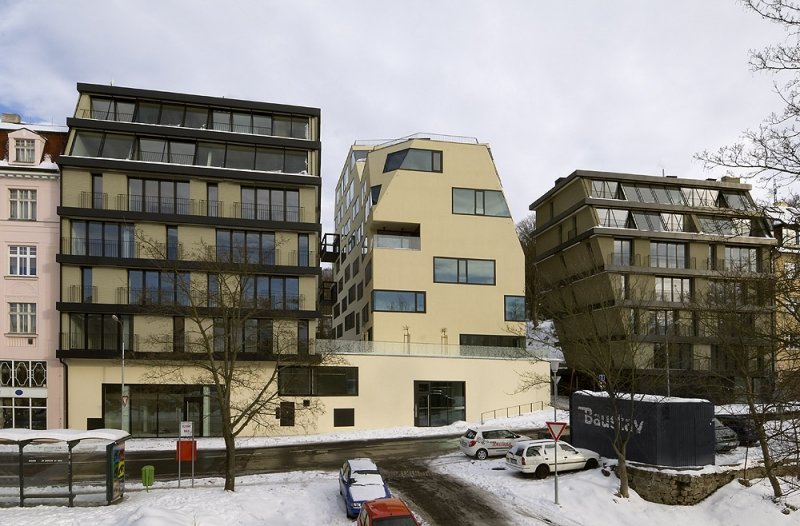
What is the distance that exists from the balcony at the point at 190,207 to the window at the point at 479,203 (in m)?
13.4

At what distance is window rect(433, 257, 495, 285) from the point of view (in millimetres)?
47750

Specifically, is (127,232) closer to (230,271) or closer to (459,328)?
(230,271)

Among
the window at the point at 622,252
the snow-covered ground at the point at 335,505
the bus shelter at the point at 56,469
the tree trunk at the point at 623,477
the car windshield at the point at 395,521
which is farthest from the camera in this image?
the window at the point at 622,252

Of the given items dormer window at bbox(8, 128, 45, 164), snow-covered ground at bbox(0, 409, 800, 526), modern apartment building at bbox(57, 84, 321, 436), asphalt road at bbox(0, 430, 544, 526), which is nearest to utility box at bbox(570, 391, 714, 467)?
snow-covered ground at bbox(0, 409, 800, 526)

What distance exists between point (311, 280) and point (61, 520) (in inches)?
1018

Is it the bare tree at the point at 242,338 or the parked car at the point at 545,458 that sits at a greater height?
the bare tree at the point at 242,338

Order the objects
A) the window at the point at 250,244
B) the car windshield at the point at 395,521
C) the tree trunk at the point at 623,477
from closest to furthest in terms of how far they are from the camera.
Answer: the car windshield at the point at 395,521
the tree trunk at the point at 623,477
the window at the point at 250,244

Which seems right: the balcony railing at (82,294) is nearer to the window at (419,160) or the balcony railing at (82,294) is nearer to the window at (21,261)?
the window at (21,261)

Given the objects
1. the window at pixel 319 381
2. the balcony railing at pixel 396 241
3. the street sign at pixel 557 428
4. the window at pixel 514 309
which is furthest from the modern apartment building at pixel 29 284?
the window at pixel 514 309

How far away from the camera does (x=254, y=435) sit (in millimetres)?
38344

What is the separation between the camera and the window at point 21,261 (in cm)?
3834

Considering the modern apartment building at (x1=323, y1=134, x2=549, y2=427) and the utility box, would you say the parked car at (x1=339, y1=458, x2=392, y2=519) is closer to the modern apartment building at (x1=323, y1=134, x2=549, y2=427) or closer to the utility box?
the utility box

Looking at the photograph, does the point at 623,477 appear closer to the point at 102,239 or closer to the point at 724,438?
the point at 724,438

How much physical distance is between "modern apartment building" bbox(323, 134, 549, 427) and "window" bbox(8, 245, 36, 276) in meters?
20.8
